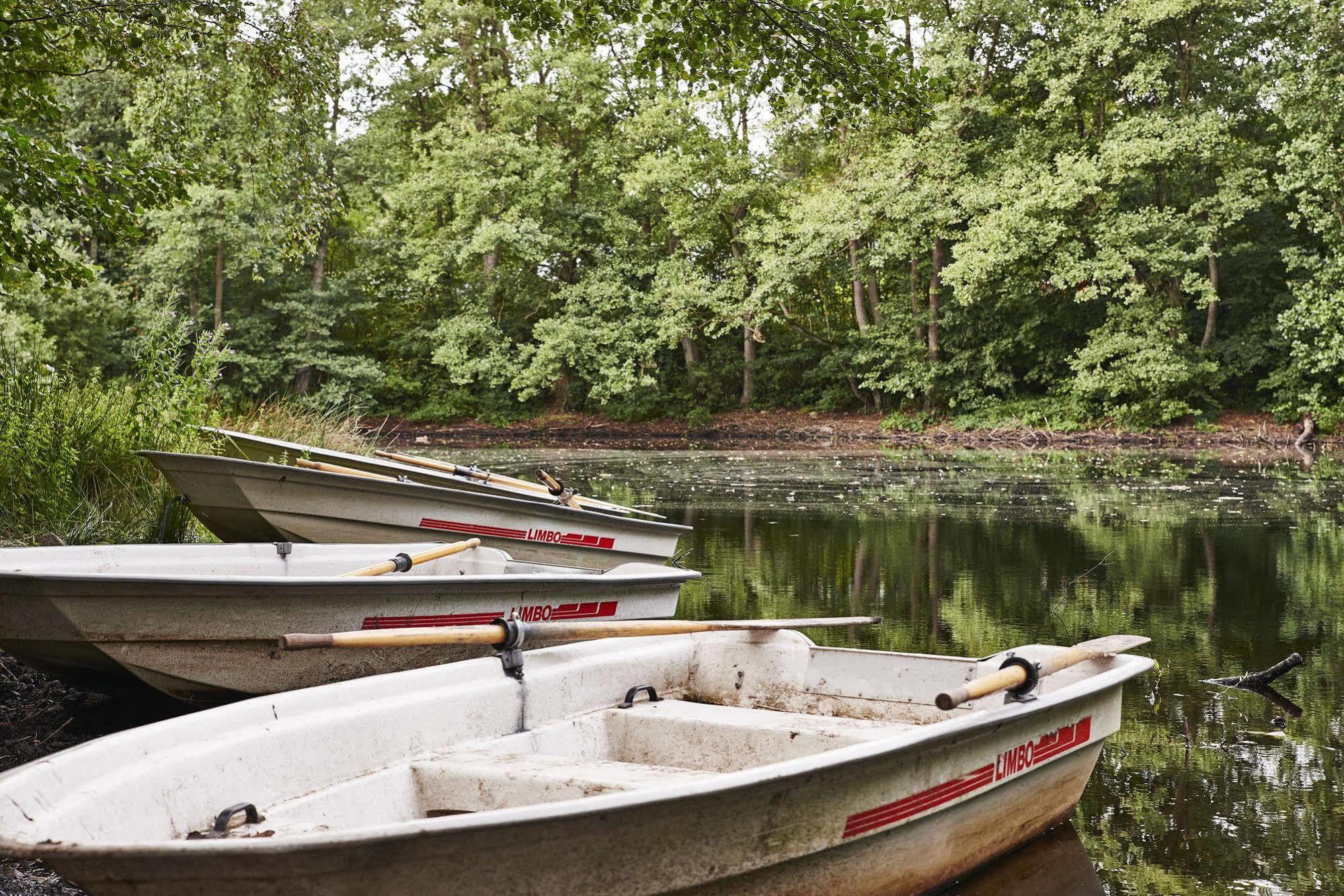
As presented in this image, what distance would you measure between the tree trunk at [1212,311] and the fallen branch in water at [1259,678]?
20.3 meters

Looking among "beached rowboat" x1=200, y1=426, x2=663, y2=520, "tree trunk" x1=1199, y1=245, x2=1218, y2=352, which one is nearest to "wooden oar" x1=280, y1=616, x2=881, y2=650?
"beached rowboat" x1=200, y1=426, x2=663, y2=520

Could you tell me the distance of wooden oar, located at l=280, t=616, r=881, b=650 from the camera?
3.12 m

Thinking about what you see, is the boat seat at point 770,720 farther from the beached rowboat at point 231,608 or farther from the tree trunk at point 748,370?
the tree trunk at point 748,370

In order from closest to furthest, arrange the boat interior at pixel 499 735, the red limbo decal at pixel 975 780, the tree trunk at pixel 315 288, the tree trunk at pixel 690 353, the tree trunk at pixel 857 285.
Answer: the boat interior at pixel 499 735 → the red limbo decal at pixel 975 780 → the tree trunk at pixel 857 285 → the tree trunk at pixel 315 288 → the tree trunk at pixel 690 353

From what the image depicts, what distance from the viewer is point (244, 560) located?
5.21 m

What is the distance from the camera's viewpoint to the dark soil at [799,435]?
2211 cm

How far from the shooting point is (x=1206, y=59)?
→ 79.0 feet

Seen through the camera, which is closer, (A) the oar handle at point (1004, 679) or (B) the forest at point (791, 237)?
(A) the oar handle at point (1004, 679)

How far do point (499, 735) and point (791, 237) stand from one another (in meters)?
25.0

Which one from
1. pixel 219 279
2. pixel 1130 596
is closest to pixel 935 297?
pixel 219 279

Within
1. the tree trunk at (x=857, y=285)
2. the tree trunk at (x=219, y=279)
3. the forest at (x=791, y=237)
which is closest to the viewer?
the forest at (x=791, y=237)

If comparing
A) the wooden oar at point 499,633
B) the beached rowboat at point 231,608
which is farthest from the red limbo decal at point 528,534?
the wooden oar at point 499,633

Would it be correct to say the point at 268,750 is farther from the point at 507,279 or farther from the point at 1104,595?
the point at 507,279

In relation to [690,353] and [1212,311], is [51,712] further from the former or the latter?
→ [690,353]
